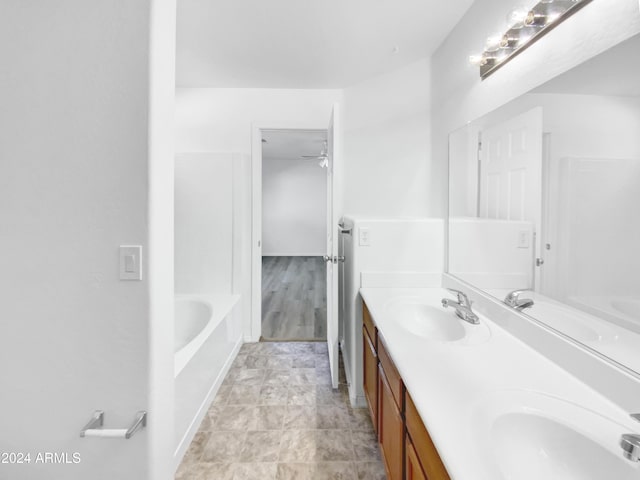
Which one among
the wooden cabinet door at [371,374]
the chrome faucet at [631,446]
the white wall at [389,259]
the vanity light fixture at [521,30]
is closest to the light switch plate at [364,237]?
the white wall at [389,259]

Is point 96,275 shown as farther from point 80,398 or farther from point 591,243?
point 591,243

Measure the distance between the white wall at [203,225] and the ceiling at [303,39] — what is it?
30.7 inches

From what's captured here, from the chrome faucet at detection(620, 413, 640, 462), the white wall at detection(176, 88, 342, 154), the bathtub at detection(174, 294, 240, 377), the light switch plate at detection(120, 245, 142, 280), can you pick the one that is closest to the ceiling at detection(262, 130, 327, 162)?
the white wall at detection(176, 88, 342, 154)

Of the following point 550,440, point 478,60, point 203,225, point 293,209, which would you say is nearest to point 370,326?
point 550,440

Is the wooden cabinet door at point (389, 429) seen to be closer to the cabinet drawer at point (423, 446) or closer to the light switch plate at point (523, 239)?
the cabinet drawer at point (423, 446)

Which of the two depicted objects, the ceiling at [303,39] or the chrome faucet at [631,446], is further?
the ceiling at [303,39]

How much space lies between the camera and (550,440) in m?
0.72

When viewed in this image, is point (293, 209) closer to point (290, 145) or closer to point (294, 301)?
point (290, 145)

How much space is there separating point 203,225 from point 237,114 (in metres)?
1.09

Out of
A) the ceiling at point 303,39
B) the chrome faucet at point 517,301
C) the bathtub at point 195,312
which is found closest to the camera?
the chrome faucet at point 517,301

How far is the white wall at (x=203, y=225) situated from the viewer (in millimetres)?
2752

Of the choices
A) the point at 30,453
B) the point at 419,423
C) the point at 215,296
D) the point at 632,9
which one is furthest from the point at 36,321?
the point at 632,9

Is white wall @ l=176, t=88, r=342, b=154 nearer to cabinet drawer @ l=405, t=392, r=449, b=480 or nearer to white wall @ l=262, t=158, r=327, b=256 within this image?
cabinet drawer @ l=405, t=392, r=449, b=480

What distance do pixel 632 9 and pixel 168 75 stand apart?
1.45 m
